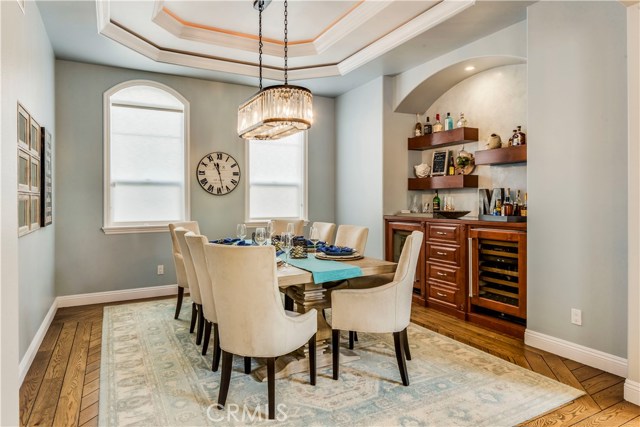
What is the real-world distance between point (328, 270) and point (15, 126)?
1.74 m

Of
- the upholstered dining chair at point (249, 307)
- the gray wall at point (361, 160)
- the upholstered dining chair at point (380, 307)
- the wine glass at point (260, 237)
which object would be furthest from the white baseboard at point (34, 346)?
the gray wall at point (361, 160)

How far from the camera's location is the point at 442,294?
416 centimetres

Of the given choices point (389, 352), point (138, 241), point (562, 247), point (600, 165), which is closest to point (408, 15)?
point (600, 165)

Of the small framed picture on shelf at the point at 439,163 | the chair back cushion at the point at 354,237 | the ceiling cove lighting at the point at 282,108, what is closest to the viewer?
the ceiling cove lighting at the point at 282,108

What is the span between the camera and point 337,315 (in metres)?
2.49

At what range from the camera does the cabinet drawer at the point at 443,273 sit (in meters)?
3.99

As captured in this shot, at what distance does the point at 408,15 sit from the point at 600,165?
2.12m

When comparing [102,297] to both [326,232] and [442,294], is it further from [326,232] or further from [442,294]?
[442,294]

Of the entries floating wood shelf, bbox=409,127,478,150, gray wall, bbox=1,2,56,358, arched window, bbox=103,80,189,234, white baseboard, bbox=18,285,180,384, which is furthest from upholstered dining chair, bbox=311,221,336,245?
gray wall, bbox=1,2,56,358

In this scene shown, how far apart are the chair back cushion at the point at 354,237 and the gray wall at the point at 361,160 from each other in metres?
1.36

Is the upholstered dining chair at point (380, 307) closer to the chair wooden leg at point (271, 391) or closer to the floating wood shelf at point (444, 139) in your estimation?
the chair wooden leg at point (271, 391)

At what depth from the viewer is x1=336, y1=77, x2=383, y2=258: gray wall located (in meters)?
5.04

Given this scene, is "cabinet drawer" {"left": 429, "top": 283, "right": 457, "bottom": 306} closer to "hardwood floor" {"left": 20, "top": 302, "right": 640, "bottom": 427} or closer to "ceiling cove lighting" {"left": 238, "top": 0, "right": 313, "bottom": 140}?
"hardwood floor" {"left": 20, "top": 302, "right": 640, "bottom": 427}

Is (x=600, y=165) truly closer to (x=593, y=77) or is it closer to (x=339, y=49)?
(x=593, y=77)
